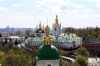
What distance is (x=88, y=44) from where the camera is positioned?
79.5 m

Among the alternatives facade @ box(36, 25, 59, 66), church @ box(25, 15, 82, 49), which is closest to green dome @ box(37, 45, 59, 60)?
facade @ box(36, 25, 59, 66)

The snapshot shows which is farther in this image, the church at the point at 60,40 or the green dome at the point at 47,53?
the church at the point at 60,40

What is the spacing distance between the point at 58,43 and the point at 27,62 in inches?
1667

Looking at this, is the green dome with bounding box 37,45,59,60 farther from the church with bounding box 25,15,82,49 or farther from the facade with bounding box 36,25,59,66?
the church with bounding box 25,15,82,49

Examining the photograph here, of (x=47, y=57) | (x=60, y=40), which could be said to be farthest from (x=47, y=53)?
(x=60, y=40)

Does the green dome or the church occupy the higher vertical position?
the green dome

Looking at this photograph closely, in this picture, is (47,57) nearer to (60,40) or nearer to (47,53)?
(47,53)

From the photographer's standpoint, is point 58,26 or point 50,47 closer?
point 50,47

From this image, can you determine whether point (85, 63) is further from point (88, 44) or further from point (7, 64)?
point (88, 44)

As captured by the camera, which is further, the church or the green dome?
the church

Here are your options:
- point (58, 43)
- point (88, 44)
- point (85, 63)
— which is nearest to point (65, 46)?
point (58, 43)

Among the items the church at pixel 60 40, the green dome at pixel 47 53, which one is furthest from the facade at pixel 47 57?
the church at pixel 60 40

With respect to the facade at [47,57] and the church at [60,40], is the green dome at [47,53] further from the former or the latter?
the church at [60,40]

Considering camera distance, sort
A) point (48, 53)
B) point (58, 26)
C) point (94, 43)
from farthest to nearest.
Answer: point (58, 26) < point (94, 43) < point (48, 53)
